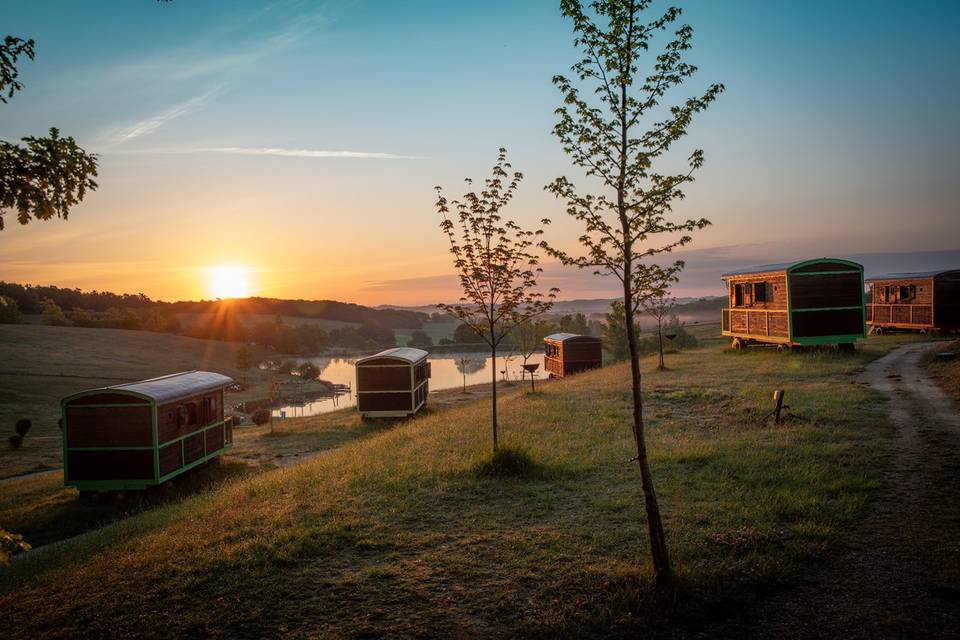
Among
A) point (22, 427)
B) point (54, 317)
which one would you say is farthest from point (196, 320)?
point (22, 427)

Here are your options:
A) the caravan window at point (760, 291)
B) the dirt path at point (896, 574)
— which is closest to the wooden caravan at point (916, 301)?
the caravan window at point (760, 291)

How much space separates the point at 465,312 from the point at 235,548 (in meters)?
7.75

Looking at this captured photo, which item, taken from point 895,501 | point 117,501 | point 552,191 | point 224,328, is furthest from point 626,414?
point 224,328

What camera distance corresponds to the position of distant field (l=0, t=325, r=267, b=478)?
30.6 m

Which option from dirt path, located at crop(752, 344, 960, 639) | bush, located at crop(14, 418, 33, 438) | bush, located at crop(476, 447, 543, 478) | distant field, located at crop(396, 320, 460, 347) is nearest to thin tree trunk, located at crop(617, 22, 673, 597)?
dirt path, located at crop(752, 344, 960, 639)

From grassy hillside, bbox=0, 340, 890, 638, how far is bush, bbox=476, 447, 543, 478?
0.14 metres

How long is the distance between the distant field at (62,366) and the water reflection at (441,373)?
7707 mm

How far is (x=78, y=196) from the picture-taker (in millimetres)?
5727

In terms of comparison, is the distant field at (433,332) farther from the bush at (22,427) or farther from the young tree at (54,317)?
the bush at (22,427)

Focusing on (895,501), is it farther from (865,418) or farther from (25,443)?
(25,443)

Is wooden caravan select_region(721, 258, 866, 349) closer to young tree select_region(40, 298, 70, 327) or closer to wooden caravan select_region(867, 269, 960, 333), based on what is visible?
wooden caravan select_region(867, 269, 960, 333)

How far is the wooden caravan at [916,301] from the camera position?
3153 centimetres

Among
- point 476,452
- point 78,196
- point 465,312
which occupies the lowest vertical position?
point 476,452

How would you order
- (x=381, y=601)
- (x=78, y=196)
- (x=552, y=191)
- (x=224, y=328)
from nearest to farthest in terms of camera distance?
(x=78, y=196), (x=381, y=601), (x=552, y=191), (x=224, y=328)
